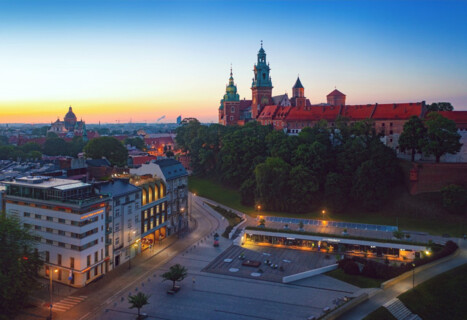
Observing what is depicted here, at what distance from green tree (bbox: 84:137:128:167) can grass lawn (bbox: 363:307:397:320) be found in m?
79.5

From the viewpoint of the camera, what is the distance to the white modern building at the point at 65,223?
43.0m

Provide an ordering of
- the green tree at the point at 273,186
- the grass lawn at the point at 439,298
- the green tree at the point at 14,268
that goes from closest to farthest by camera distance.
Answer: the green tree at the point at 14,268 → the grass lawn at the point at 439,298 → the green tree at the point at 273,186

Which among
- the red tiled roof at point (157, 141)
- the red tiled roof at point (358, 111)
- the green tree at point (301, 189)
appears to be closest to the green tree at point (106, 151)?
the green tree at point (301, 189)

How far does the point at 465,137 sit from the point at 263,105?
223 feet

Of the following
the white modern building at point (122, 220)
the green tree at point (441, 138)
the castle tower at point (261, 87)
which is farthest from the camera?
the castle tower at point (261, 87)

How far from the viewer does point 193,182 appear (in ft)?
337

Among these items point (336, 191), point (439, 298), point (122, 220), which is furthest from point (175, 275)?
point (336, 191)

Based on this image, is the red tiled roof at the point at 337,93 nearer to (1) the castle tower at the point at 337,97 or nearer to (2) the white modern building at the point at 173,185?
(1) the castle tower at the point at 337,97

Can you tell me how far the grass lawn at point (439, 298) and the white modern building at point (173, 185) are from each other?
37.3m

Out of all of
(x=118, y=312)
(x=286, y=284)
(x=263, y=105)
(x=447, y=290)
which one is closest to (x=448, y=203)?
(x=447, y=290)

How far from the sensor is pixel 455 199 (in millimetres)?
65375

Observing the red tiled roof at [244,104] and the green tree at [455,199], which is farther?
the red tiled roof at [244,104]

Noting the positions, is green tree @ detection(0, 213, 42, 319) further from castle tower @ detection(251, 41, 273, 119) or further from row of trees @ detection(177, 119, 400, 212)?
castle tower @ detection(251, 41, 273, 119)

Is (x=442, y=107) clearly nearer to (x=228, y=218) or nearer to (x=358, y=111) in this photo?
(x=358, y=111)
